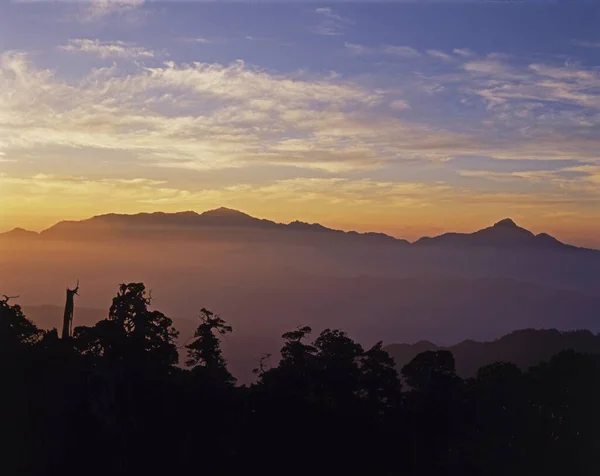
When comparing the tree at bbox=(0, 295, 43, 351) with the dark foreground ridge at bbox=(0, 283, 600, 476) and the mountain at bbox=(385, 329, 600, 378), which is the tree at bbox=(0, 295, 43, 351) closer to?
the dark foreground ridge at bbox=(0, 283, 600, 476)

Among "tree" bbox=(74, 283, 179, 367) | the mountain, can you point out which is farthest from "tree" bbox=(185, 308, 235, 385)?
the mountain

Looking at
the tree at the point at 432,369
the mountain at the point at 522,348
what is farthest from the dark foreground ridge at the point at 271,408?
the mountain at the point at 522,348

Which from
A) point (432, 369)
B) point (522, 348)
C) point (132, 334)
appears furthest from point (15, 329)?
point (522, 348)

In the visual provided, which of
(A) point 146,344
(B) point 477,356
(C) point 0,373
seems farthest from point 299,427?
(B) point 477,356

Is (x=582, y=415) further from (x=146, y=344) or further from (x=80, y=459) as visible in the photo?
(x=80, y=459)

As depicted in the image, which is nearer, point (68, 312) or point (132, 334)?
point (132, 334)

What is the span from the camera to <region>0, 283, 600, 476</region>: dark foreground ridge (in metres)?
19.1

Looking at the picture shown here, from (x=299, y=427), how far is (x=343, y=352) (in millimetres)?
2998

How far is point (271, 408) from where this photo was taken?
837 inches

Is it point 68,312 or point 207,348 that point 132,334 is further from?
point 68,312

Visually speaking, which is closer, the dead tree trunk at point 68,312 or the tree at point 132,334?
the tree at point 132,334

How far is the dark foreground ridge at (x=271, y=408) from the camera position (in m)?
19.1

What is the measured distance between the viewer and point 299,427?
2095 cm

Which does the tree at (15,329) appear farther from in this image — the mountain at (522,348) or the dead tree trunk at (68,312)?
the mountain at (522,348)
